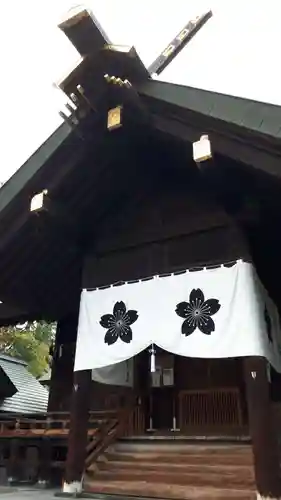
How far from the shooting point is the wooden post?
16.6 feet

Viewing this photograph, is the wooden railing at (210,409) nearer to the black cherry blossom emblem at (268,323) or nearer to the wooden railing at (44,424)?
the wooden railing at (44,424)

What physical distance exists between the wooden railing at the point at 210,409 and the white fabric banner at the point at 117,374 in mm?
930

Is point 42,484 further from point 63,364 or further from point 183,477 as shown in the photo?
point 183,477

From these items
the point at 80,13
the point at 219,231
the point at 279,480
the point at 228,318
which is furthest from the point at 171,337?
the point at 80,13

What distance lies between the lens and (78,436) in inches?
209

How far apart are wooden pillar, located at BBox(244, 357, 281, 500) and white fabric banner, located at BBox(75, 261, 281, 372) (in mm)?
186

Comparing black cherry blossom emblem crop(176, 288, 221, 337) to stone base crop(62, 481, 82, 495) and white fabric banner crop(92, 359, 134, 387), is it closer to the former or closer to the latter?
stone base crop(62, 481, 82, 495)

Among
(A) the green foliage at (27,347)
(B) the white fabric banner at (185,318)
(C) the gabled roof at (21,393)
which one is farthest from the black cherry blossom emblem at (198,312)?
(A) the green foliage at (27,347)

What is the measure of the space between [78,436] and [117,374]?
193 centimetres

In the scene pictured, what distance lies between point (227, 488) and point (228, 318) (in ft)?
5.59

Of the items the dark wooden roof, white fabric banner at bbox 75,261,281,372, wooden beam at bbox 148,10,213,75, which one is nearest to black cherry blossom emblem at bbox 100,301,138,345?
white fabric banner at bbox 75,261,281,372

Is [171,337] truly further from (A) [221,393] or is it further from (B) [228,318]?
(A) [221,393]

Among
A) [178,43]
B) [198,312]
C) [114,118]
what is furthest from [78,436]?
[178,43]

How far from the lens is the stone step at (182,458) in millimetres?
4926
